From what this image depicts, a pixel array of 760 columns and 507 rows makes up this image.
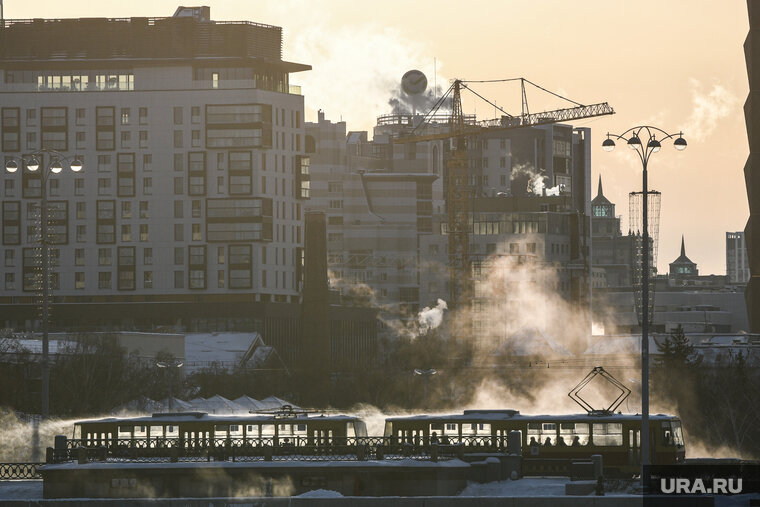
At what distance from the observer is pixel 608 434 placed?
84625 mm

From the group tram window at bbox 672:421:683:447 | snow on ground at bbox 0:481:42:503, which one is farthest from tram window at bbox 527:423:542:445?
snow on ground at bbox 0:481:42:503

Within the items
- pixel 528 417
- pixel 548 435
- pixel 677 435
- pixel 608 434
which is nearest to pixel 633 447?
pixel 608 434

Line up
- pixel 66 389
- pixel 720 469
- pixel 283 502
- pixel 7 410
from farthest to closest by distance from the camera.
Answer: pixel 66 389 < pixel 7 410 < pixel 720 469 < pixel 283 502

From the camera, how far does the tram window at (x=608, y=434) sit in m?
84.5

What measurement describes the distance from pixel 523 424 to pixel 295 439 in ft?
34.5

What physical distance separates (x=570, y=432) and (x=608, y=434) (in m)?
1.70

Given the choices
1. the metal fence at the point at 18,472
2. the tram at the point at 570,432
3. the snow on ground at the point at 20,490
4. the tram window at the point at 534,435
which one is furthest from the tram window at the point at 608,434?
the snow on ground at the point at 20,490

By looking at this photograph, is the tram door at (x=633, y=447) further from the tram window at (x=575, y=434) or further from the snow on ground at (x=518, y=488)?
the snow on ground at (x=518, y=488)

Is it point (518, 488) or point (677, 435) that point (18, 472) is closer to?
point (518, 488)

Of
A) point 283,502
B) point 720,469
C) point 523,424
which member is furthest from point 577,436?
point 283,502

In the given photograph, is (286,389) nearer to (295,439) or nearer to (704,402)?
(704,402)

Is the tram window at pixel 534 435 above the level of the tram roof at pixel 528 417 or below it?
below

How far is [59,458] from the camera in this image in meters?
75.1

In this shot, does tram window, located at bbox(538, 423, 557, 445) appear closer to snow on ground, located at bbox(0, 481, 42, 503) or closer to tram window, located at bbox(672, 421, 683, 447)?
tram window, located at bbox(672, 421, 683, 447)
